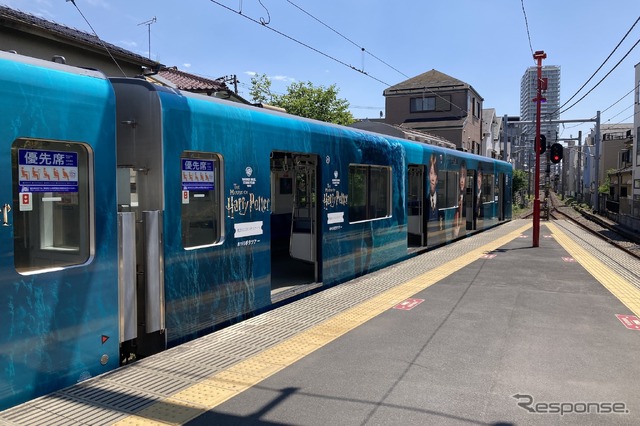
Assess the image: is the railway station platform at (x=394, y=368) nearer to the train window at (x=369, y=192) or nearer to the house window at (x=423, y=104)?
the train window at (x=369, y=192)

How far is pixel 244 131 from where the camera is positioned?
604 centimetres

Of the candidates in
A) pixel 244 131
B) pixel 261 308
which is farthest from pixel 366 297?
pixel 244 131

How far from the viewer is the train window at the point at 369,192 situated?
895cm

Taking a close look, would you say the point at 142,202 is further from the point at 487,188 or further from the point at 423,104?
the point at 423,104

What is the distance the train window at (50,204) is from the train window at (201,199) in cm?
113

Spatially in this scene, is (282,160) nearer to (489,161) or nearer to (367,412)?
(367,412)

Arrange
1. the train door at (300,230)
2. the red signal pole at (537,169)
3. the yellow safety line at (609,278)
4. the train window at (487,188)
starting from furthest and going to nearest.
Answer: the train window at (487,188) → the red signal pole at (537,169) → the train door at (300,230) → the yellow safety line at (609,278)

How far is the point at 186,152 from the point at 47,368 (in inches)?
93.6

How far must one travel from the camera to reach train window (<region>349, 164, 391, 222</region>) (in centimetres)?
895

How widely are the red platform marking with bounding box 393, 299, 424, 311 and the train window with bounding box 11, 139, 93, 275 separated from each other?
427 cm

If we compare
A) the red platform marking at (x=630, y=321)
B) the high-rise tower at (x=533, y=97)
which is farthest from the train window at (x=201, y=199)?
the high-rise tower at (x=533, y=97)

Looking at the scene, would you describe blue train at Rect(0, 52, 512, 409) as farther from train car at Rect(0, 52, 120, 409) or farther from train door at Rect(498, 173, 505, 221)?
train door at Rect(498, 173, 505, 221)

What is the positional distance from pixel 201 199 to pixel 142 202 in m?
0.66

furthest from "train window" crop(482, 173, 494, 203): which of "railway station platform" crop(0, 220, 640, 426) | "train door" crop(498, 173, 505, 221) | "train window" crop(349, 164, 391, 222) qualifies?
"railway station platform" crop(0, 220, 640, 426)
